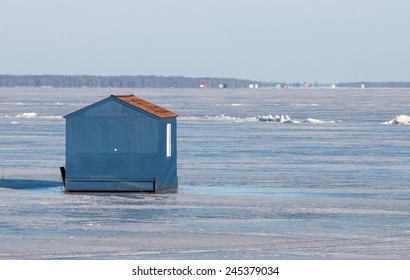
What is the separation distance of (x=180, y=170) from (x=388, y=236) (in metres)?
13.1

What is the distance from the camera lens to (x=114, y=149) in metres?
24.0

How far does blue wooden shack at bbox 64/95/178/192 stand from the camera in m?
24.0

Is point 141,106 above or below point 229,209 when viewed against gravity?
above

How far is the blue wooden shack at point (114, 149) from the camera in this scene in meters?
24.0

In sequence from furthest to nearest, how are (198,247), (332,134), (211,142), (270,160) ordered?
1. (332,134)
2. (211,142)
3. (270,160)
4. (198,247)

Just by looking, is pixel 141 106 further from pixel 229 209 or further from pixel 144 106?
pixel 229 209

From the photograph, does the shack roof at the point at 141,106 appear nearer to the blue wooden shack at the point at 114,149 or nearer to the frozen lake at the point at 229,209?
the blue wooden shack at the point at 114,149

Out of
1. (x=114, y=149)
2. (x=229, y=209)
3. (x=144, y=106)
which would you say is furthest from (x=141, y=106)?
(x=229, y=209)

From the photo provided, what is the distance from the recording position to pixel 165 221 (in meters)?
19.4

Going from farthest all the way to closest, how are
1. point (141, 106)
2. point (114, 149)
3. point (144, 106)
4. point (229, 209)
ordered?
point (144, 106) < point (141, 106) < point (114, 149) < point (229, 209)

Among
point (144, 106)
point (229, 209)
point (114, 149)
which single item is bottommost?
point (229, 209)

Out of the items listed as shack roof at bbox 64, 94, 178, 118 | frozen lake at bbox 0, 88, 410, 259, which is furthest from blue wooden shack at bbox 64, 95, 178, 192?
frozen lake at bbox 0, 88, 410, 259
